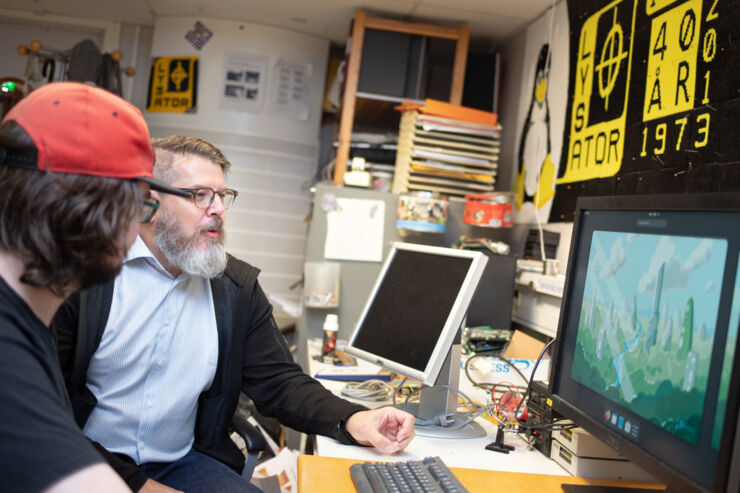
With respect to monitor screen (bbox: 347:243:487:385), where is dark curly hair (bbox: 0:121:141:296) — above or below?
above

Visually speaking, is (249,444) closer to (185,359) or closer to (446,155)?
(185,359)

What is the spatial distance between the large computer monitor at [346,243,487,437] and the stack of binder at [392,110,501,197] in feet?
3.28

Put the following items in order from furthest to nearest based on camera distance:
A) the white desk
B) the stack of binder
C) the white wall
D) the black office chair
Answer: the white wall, the stack of binder, the black office chair, the white desk

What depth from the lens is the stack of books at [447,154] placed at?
8.23 ft

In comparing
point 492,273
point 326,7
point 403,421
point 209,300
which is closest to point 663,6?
point 492,273

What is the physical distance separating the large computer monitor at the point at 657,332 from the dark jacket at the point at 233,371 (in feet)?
1.74

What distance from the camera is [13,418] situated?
0.63 m

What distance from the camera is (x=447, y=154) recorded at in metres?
2.53

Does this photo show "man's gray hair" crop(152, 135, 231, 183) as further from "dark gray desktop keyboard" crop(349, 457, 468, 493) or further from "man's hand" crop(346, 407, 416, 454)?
"dark gray desktop keyboard" crop(349, 457, 468, 493)

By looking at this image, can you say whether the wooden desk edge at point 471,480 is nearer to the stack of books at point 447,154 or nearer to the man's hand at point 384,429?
the man's hand at point 384,429

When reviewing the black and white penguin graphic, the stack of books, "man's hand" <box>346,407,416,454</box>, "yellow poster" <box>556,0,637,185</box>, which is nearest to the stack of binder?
the stack of books

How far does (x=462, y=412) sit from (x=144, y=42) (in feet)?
11.6

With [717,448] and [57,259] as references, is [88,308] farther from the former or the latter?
[717,448]

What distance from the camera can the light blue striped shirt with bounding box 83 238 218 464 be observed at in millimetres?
1324
